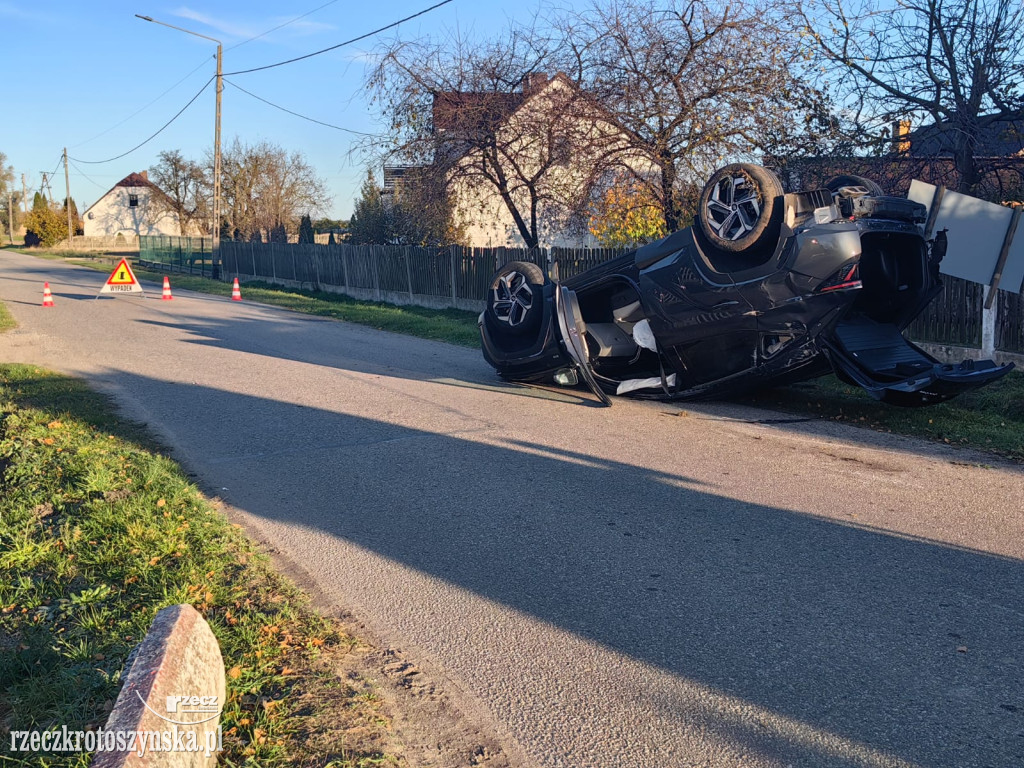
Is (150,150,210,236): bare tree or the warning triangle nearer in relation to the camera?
the warning triangle

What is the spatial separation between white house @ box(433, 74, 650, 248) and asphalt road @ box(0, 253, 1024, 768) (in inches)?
343

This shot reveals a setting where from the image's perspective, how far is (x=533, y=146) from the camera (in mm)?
19328

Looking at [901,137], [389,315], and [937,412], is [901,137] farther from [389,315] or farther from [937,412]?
[389,315]

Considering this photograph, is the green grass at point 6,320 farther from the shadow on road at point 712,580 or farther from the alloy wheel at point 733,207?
the alloy wheel at point 733,207

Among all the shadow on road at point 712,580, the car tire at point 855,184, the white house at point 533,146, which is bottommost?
the shadow on road at point 712,580

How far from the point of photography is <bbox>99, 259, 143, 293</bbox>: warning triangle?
24.6m

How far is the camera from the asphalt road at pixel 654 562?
3.42 meters

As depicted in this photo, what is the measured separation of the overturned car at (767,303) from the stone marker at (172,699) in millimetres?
6366

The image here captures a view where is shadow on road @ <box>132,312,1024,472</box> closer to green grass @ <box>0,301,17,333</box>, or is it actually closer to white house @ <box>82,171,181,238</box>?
green grass @ <box>0,301,17,333</box>

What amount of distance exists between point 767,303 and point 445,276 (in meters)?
14.7

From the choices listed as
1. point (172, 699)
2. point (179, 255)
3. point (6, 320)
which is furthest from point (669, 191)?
point (179, 255)

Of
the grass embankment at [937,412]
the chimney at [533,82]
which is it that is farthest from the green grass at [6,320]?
the grass embankment at [937,412]

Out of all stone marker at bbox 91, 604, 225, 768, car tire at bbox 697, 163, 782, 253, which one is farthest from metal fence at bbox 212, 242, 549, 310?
stone marker at bbox 91, 604, 225, 768

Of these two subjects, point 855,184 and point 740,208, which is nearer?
point 855,184
